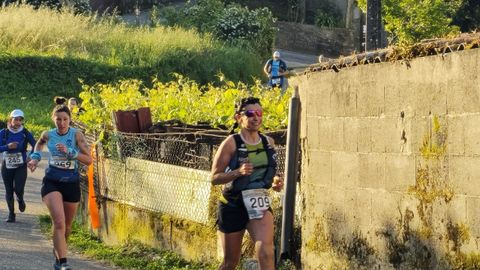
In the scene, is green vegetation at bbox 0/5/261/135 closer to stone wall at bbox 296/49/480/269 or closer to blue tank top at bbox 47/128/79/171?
blue tank top at bbox 47/128/79/171

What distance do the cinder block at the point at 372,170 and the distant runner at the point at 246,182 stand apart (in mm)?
667

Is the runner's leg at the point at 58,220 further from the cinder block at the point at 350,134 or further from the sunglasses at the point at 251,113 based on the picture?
the cinder block at the point at 350,134

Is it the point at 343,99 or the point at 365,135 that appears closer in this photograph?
the point at 365,135

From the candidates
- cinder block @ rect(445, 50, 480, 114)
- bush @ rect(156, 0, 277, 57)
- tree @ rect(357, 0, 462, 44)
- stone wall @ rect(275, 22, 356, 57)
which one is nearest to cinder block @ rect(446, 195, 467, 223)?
cinder block @ rect(445, 50, 480, 114)

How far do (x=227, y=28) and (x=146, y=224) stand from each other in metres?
29.2

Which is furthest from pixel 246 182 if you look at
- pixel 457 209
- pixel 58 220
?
pixel 58 220

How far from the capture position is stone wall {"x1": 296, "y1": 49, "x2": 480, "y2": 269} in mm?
8336

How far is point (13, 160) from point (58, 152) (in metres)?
4.87

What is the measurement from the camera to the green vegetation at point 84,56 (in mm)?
33500

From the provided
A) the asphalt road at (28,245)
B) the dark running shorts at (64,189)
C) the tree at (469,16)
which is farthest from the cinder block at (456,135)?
the tree at (469,16)

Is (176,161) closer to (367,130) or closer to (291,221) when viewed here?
(291,221)

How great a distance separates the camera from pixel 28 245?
47.0ft

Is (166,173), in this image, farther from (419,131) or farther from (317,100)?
(419,131)

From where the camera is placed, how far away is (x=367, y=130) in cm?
953
